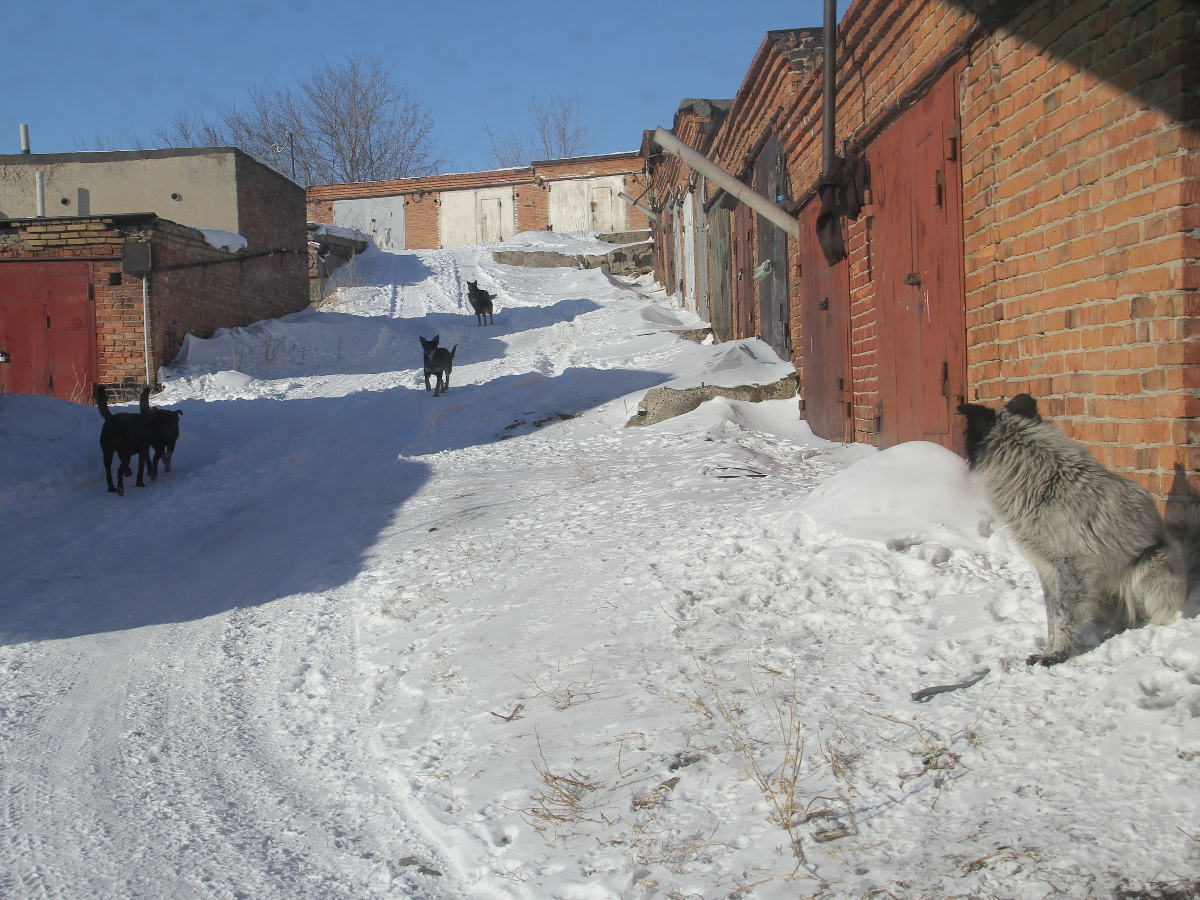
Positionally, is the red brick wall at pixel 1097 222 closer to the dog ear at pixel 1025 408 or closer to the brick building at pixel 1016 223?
the brick building at pixel 1016 223

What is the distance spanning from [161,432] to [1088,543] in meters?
8.68

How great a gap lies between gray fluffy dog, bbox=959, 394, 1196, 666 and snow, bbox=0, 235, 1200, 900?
11 cm

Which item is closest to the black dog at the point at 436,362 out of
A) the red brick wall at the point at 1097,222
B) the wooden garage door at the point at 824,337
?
Answer: the wooden garage door at the point at 824,337

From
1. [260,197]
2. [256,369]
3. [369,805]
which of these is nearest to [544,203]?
[260,197]

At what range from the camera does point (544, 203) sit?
40.8m

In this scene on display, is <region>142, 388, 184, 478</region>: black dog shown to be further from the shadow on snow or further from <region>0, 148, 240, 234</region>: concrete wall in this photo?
<region>0, 148, 240, 234</region>: concrete wall

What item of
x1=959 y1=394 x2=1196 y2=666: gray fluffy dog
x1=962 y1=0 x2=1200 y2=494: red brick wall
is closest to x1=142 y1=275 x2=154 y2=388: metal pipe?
x1=962 y1=0 x2=1200 y2=494: red brick wall

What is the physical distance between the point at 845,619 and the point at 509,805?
5.63ft

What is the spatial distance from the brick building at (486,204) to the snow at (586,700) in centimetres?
3439

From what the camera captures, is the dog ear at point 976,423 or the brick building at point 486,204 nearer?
the dog ear at point 976,423

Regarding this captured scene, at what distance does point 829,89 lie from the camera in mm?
6695

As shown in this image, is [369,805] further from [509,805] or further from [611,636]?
[611,636]

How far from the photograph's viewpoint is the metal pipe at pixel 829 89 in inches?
255

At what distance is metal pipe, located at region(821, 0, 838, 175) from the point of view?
21.3 ft
